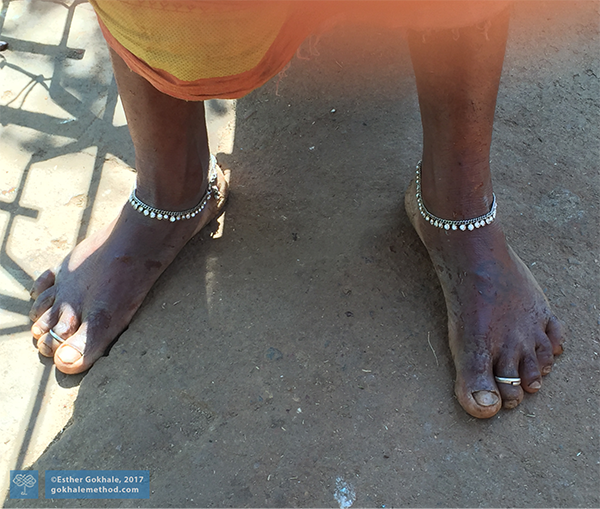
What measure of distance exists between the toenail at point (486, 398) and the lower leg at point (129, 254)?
980mm

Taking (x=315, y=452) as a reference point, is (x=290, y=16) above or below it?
above

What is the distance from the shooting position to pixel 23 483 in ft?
4.69

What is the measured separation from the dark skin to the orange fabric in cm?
23

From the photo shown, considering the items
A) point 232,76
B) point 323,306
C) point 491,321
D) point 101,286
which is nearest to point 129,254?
point 101,286

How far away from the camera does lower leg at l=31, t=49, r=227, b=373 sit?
1.57 meters

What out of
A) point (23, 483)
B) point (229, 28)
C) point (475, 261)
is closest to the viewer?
point (229, 28)

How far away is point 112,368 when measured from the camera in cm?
159

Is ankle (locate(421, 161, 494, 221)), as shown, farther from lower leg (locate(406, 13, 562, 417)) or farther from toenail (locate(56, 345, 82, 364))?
toenail (locate(56, 345, 82, 364))

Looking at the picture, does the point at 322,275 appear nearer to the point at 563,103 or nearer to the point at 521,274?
the point at 521,274

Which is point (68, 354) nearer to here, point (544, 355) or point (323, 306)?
point (323, 306)

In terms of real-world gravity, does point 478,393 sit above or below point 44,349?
below

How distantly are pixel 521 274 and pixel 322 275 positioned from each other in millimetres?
582

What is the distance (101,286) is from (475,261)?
1.09 metres

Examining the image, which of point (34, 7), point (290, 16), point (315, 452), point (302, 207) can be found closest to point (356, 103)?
point (302, 207)
